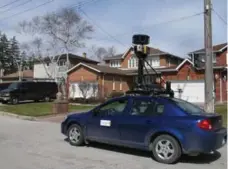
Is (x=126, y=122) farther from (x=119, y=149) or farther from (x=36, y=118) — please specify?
(x=36, y=118)

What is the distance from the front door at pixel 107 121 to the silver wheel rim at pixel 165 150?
4.12ft

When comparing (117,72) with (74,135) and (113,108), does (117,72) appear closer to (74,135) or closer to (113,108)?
(74,135)

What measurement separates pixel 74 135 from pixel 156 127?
2.87 meters

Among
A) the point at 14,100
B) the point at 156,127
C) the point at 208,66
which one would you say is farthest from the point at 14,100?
the point at 156,127

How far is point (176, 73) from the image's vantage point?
3659 cm

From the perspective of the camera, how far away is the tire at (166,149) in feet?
25.5

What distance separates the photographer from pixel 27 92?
101ft

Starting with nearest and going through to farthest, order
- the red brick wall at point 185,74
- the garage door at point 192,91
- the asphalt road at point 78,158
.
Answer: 1. the asphalt road at point 78,158
2. the garage door at point 192,91
3. the red brick wall at point 185,74

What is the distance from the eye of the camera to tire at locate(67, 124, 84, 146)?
979 centimetres

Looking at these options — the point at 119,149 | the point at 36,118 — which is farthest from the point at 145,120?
the point at 36,118

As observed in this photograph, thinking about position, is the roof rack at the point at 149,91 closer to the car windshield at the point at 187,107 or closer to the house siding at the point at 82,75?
the car windshield at the point at 187,107

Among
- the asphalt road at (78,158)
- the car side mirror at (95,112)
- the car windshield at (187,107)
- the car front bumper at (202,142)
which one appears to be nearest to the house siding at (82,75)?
the asphalt road at (78,158)

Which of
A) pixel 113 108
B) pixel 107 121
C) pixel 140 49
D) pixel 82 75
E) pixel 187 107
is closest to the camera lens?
pixel 187 107

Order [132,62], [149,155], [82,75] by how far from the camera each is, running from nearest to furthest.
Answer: [149,155] < [82,75] < [132,62]
